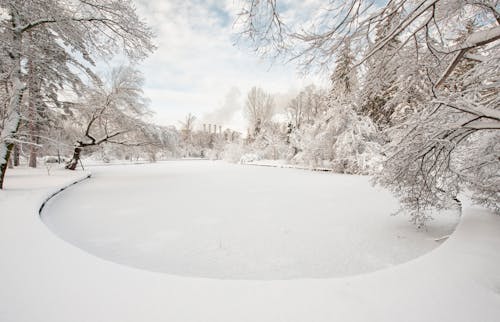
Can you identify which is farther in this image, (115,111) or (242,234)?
(115,111)

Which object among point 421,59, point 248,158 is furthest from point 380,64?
point 248,158

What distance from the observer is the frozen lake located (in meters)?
2.41

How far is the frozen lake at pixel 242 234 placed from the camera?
7.91 ft

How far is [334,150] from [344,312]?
14847 millimetres

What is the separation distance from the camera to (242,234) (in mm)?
3363

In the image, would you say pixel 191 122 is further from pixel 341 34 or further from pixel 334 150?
pixel 341 34

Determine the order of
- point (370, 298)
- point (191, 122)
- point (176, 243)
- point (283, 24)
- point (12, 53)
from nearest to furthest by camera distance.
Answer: point (370, 298), point (283, 24), point (176, 243), point (12, 53), point (191, 122)

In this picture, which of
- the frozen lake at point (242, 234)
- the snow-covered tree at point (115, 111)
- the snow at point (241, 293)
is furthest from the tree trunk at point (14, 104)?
the snow-covered tree at point (115, 111)

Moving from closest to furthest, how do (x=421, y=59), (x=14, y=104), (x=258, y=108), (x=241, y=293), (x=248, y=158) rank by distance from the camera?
1. (x=241, y=293)
2. (x=421, y=59)
3. (x=14, y=104)
4. (x=248, y=158)
5. (x=258, y=108)

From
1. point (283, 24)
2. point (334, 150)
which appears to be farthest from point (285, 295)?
point (334, 150)

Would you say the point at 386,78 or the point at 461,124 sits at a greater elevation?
the point at 386,78

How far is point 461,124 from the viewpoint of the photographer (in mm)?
1739

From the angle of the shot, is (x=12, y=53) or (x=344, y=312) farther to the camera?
(x=12, y=53)

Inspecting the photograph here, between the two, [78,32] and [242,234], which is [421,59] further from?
[78,32]
